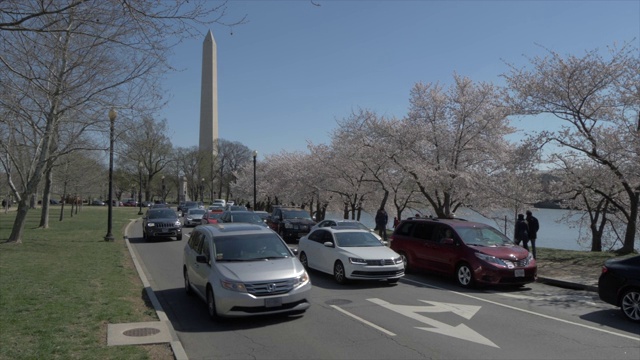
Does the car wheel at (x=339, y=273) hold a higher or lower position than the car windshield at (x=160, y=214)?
lower

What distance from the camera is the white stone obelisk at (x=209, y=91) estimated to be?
231 ft

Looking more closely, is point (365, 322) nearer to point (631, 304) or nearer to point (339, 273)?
point (339, 273)

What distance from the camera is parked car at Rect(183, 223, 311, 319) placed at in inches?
316

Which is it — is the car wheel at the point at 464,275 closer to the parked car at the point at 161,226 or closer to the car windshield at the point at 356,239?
the car windshield at the point at 356,239

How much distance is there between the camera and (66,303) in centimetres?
886

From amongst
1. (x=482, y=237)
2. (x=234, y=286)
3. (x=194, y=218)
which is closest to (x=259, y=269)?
(x=234, y=286)

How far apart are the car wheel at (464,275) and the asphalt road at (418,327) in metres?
0.42

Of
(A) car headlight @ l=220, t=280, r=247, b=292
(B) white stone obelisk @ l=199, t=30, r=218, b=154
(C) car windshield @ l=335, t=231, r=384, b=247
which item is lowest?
(A) car headlight @ l=220, t=280, r=247, b=292

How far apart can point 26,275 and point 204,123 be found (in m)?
66.0

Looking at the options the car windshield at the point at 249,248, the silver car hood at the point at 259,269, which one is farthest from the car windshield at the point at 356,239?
the silver car hood at the point at 259,269

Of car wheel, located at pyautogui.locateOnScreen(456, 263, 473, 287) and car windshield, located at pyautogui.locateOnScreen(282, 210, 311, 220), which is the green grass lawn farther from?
car windshield, located at pyautogui.locateOnScreen(282, 210, 311, 220)

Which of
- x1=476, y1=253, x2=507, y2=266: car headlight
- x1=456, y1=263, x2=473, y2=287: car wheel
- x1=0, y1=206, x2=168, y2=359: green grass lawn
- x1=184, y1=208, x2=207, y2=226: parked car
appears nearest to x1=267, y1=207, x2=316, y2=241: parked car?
x1=0, y1=206, x2=168, y2=359: green grass lawn

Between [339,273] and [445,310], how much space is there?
3468 mm

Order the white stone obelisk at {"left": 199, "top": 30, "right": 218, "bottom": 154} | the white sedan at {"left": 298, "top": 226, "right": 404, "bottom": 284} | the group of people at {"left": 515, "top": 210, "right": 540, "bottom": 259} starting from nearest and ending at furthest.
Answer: the white sedan at {"left": 298, "top": 226, "right": 404, "bottom": 284} < the group of people at {"left": 515, "top": 210, "right": 540, "bottom": 259} < the white stone obelisk at {"left": 199, "top": 30, "right": 218, "bottom": 154}
